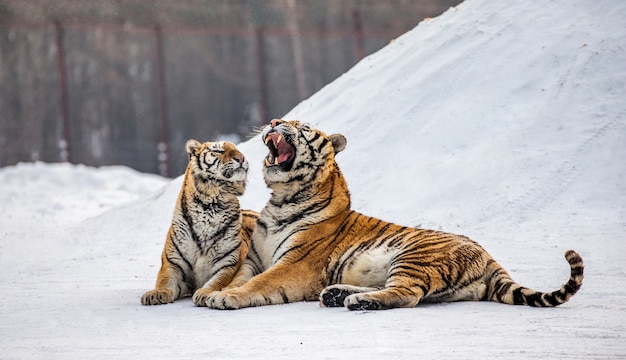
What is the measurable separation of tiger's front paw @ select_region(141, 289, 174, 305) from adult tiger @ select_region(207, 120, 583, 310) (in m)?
0.40

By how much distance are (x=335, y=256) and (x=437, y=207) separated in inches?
122

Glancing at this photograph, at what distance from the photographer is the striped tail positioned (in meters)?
4.99

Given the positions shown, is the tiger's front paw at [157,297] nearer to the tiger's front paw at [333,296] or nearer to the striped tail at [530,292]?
the tiger's front paw at [333,296]

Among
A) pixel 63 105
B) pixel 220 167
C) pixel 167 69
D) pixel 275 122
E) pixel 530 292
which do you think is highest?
pixel 167 69

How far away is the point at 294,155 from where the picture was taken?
19.4 ft

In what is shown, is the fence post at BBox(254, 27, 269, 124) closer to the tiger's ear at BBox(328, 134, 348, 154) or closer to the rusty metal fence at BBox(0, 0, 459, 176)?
the rusty metal fence at BBox(0, 0, 459, 176)

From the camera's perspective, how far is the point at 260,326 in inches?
189

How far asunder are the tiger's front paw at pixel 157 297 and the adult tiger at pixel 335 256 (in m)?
0.40

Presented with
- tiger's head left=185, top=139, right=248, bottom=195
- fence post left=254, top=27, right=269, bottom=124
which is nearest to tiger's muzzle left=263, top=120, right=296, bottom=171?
tiger's head left=185, top=139, right=248, bottom=195

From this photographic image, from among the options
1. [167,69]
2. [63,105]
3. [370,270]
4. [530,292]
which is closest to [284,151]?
[370,270]

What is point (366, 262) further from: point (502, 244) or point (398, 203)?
point (398, 203)

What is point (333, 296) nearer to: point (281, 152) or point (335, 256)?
point (335, 256)

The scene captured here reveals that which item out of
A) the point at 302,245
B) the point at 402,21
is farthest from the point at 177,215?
the point at 402,21

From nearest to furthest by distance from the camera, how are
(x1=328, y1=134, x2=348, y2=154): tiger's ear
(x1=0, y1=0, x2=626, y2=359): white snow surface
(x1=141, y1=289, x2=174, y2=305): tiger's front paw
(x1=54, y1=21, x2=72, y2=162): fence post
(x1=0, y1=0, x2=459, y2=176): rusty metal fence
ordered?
1. (x1=0, y1=0, x2=626, y2=359): white snow surface
2. (x1=141, y1=289, x2=174, y2=305): tiger's front paw
3. (x1=328, y1=134, x2=348, y2=154): tiger's ear
4. (x1=54, y1=21, x2=72, y2=162): fence post
5. (x1=0, y1=0, x2=459, y2=176): rusty metal fence
